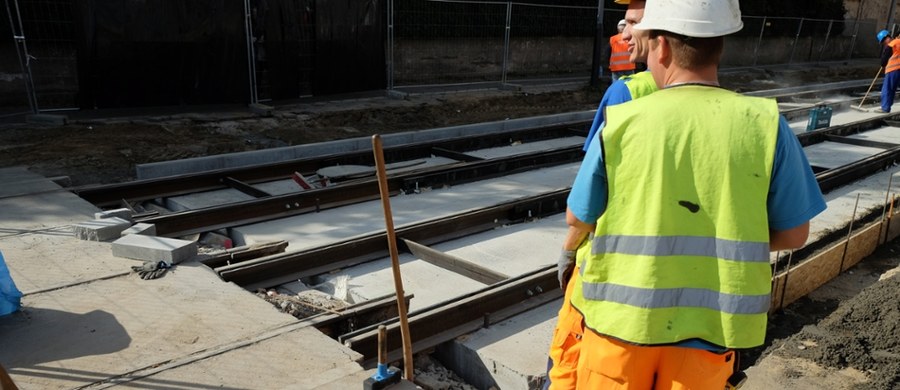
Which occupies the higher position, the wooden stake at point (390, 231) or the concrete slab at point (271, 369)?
the wooden stake at point (390, 231)

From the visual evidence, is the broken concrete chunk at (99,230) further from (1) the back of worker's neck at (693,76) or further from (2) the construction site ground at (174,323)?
(1) the back of worker's neck at (693,76)

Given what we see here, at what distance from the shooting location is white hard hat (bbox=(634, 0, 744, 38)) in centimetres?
210

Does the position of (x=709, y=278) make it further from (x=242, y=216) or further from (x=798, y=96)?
(x=798, y=96)

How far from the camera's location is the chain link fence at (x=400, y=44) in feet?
37.9

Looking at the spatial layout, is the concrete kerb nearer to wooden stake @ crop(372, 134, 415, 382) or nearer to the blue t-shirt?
wooden stake @ crop(372, 134, 415, 382)

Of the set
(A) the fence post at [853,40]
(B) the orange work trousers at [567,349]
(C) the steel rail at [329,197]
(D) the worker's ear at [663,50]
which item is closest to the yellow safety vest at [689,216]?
(D) the worker's ear at [663,50]

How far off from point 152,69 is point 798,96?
17922mm

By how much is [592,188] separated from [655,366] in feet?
2.21

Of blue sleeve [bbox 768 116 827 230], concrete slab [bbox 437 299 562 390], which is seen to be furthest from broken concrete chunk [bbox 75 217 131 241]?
blue sleeve [bbox 768 116 827 230]

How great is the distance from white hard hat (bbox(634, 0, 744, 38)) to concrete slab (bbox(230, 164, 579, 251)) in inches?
164

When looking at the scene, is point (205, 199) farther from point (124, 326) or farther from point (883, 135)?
point (883, 135)

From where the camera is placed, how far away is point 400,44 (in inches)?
708

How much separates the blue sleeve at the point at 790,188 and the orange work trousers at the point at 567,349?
755 millimetres

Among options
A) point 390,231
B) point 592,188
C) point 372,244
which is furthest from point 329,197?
point 592,188
